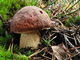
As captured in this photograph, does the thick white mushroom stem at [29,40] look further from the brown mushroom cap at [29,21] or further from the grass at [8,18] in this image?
the brown mushroom cap at [29,21]

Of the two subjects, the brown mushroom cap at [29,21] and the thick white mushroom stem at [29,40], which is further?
the thick white mushroom stem at [29,40]

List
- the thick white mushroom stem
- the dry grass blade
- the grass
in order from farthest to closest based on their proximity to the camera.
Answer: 1. the thick white mushroom stem
2. the dry grass blade
3. the grass

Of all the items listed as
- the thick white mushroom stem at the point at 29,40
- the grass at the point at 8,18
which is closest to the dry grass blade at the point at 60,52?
the grass at the point at 8,18

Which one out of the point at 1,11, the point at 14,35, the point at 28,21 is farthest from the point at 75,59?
the point at 1,11

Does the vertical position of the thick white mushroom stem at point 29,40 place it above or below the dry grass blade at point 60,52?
above

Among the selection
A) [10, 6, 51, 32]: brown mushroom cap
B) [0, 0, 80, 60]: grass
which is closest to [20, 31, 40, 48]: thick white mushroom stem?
[0, 0, 80, 60]: grass

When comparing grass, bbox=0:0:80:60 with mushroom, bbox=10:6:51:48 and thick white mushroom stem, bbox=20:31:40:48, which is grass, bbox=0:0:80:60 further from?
mushroom, bbox=10:6:51:48

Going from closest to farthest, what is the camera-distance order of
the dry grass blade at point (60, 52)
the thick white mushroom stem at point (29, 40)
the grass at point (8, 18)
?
the grass at point (8, 18)
the dry grass blade at point (60, 52)
the thick white mushroom stem at point (29, 40)

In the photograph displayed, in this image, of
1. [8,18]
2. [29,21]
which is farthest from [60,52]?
[8,18]

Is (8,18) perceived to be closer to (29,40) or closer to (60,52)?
(29,40)
